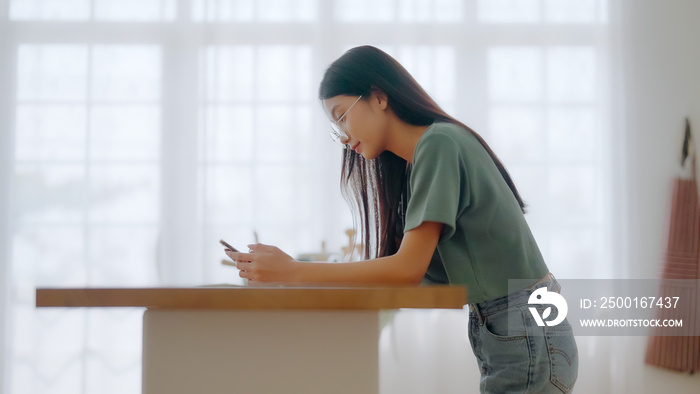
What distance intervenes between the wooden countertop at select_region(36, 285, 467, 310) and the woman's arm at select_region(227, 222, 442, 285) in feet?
0.47

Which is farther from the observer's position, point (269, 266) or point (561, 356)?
point (561, 356)

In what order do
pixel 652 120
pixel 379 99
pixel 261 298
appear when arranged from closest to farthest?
pixel 261 298 < pixel 379 99 < pixel 652 120

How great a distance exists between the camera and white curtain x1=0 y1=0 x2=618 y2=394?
9.54 feet

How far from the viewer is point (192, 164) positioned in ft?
9.64

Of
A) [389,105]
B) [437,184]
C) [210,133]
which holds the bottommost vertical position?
[437,184]

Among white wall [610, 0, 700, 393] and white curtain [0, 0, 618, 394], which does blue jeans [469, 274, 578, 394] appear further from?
white wall [610, 0, 700, 393]

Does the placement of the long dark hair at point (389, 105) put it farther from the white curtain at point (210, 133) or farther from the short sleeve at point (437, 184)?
the white curtain at point (210, 133)

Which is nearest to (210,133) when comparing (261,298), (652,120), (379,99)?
(379,99)

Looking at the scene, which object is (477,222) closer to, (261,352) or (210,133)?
(261,352)

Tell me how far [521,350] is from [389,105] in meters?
0.48

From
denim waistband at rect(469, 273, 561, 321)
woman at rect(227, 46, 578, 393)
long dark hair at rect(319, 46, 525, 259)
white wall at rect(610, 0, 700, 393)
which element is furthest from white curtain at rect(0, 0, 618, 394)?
denim waistband at rect(469, 273, 561, 321)

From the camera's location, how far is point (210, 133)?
2928 millimetres

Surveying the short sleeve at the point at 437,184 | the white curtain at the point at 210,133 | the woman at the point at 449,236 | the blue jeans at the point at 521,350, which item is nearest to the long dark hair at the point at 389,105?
the woman at the point at 449,236

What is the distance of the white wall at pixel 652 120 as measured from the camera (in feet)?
9.21
